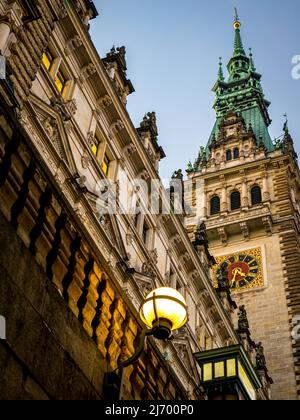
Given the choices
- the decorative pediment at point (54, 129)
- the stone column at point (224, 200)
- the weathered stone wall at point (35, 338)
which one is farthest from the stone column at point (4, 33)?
the stone column at point (224, 200)

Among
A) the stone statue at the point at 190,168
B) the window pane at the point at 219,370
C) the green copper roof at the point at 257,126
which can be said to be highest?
the green copper roof at the point at 257,126

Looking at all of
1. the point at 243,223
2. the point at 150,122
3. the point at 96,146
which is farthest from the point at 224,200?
the point at 96,146

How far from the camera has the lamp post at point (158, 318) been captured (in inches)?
285

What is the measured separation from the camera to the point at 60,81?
19.8 meters

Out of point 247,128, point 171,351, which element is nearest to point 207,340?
point 171,351

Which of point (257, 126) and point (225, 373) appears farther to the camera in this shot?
point (257, 126)

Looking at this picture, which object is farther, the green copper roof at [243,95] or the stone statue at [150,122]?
the green copper roof at [243,95]

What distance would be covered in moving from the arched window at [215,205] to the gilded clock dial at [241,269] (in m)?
6.23

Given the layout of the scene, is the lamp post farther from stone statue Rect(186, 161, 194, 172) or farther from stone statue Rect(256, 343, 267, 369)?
stone statue Rect(186, 161, 194, 172)

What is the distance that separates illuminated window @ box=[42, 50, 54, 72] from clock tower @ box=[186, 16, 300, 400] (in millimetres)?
24299

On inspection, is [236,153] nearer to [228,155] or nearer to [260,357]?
[228,155]

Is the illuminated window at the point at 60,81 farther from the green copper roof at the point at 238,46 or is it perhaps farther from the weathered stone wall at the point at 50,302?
the green copper roof at the point at 238,46

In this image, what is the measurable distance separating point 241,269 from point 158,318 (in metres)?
36.2
